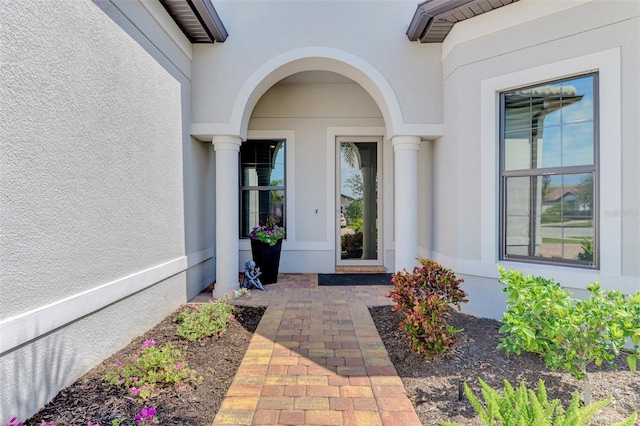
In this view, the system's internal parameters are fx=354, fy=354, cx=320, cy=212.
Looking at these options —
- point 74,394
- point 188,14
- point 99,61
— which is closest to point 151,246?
point 74,394

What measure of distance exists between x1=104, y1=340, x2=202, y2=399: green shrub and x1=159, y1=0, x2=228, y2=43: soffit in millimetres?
3731

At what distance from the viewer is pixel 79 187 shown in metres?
2.70

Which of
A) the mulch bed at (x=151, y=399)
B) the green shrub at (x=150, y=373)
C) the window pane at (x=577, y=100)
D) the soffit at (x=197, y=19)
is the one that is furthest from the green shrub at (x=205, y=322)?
the window pane at (x=577, y=100)

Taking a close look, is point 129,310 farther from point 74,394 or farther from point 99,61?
point 99,61

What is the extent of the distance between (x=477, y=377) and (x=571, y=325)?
0.91 m

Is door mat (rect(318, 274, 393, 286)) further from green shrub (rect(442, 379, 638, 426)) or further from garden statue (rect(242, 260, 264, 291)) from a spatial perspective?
green shrub (rect(442, 379, 638, 426))

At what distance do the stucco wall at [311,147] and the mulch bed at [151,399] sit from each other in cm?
350

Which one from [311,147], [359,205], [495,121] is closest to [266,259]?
[359,205]

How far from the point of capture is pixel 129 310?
3363mm

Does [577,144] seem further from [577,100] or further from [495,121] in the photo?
[495,121]

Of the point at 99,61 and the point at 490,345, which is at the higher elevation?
the point at 99,61

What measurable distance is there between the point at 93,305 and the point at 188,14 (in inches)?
136

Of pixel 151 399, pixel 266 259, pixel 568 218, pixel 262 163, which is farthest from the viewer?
pixel 262 163

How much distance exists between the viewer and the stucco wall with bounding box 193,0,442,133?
4.98 metres
